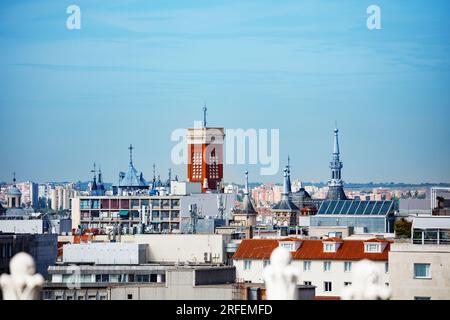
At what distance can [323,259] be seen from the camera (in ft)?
106

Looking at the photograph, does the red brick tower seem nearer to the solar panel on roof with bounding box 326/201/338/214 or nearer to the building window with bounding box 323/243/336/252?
the solar panel on roof with bounding box 326/201/338/214

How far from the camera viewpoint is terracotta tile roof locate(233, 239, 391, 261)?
103ft

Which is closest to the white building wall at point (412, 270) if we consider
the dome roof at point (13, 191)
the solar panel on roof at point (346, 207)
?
the solar panel on roof at point (346, 207)

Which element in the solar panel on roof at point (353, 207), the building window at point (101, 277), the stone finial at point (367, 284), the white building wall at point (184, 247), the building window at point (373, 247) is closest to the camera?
the stone finial at point (367, 284)

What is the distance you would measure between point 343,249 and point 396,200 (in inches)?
1511

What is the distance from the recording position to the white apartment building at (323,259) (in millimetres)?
31266

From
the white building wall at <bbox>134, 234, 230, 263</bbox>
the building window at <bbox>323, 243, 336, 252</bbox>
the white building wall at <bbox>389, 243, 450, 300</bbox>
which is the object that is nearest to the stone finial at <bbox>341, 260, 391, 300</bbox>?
the white building wall at <bbox>389, 243, 450, 300</bbox>

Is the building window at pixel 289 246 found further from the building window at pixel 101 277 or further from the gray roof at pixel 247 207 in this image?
the gray roof at pixel 247 207

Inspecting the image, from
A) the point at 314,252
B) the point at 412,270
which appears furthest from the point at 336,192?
the point at 412,270

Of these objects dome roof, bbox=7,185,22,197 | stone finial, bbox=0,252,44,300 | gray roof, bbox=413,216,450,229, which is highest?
dome roof, bbox=7,185,22,197

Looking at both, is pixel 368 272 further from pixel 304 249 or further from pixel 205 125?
pixel 205 125

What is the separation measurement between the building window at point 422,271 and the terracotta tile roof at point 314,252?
627 centimetres

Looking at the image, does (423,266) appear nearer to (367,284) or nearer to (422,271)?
(422,271)
